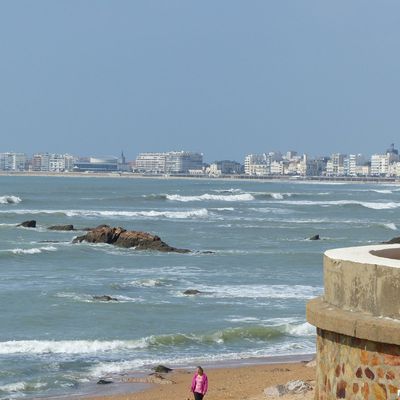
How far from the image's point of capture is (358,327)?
6086 mm

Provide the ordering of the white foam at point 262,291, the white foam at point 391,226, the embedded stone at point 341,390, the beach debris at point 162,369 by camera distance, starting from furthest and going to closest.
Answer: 1. the white foam at point 391,226
2. the white foam at point 262,291
3. the beach debris at point 162,369
4. the embedded stone at point 341,390

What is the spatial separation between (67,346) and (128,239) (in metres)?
21.8

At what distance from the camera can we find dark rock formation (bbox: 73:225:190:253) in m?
41.0

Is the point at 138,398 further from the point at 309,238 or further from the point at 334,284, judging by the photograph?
the point at 309,238

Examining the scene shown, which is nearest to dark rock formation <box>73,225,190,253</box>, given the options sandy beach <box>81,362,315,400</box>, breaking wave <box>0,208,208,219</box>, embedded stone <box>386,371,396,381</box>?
sandy beach <box>81,362,315,400</box>

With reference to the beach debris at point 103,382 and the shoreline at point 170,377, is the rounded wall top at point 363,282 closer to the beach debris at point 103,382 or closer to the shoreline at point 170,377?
the shoreline at point 170,377

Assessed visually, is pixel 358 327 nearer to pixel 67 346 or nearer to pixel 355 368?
pixel 355 368

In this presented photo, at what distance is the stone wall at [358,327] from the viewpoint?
6016mm

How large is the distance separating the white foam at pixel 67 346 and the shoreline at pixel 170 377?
82.4 inches

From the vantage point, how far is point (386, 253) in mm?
6969

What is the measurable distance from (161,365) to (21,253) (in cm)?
2156

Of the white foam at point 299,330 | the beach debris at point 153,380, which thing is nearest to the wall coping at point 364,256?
the beach debris at point 153,380

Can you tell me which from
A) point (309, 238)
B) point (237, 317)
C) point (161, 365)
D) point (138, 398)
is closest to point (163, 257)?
point (309, 238)

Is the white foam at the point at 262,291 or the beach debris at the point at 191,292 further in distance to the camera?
the beach debris at the point at 191,292
